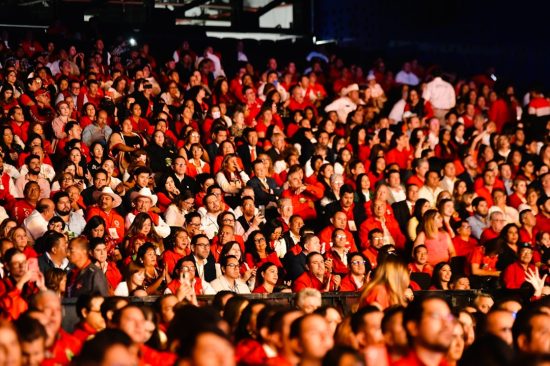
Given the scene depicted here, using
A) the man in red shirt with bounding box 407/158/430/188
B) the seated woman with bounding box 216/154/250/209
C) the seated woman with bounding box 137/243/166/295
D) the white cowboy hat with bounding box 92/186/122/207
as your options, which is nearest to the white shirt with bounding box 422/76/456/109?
the man in red shirt with bounding box 407/158/430/188

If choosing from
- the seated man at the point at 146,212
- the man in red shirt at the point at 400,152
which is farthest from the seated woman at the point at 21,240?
the man in red shirt at the point at 400,152

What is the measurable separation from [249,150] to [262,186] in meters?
1.19

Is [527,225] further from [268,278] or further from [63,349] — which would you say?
[63,349]

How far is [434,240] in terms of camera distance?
41.5 feet

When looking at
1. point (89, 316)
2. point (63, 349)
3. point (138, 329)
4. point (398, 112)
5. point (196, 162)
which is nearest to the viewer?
point (138, 329)

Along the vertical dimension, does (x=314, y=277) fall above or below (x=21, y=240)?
below

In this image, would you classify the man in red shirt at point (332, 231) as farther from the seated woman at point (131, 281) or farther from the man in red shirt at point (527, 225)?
the seated woman at point (131, 281)

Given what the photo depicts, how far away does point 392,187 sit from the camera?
47.0ft

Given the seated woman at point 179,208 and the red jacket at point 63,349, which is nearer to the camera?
the red jacket at point 63,349

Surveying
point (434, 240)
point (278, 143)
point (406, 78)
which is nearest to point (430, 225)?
point (434, 240)

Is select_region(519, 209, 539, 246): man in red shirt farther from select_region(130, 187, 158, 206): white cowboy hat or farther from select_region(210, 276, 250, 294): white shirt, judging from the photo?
select_region(130, 187, 158, 206): white cowboy hat

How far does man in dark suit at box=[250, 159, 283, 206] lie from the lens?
13414 mm

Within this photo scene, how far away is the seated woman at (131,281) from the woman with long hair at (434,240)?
3.76m

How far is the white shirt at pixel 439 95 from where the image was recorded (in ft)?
60.0
